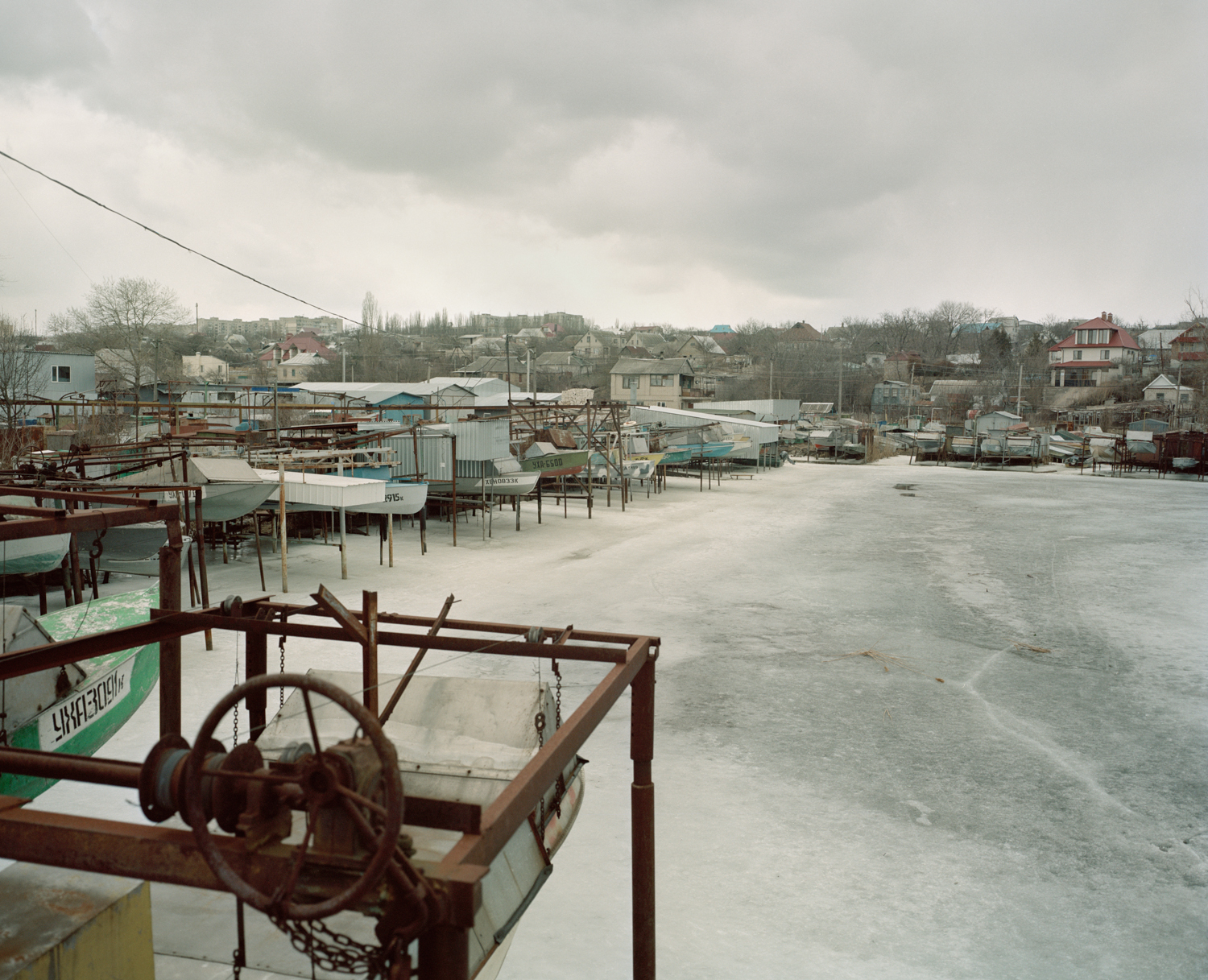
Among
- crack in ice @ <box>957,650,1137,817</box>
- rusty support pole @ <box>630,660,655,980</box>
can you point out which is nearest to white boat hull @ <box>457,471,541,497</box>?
crack in ice @ <box>957,650,1137,817</box>

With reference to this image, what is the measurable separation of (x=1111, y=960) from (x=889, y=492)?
24.9 m

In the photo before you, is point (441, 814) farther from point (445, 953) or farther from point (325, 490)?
point (325, 490)

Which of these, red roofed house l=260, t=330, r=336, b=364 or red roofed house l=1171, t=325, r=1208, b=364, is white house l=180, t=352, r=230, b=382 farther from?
red roofed house l=1171, t=325, r=1208, b=364

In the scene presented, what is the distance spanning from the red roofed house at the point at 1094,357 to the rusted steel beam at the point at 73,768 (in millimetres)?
87991

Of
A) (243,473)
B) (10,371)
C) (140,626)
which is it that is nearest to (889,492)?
(243,473)

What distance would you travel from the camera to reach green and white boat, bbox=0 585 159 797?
4.86 meters

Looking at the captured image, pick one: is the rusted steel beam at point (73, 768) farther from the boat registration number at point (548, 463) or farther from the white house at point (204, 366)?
the white house at point (204, 366)

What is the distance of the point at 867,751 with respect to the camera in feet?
22.7

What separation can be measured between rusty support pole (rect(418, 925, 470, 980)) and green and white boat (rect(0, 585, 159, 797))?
368 centimetres

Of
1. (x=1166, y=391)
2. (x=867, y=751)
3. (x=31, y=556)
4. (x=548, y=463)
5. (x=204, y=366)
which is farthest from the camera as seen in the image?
(x=204, y=366)

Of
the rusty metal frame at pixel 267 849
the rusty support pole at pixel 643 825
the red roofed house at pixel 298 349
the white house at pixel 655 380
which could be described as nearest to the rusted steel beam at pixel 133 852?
the rusty metal frame at pixel 267 849

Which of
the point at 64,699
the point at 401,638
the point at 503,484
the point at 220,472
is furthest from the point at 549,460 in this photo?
the point at 401,638

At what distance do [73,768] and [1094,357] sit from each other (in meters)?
91.3

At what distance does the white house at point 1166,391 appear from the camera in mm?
65188
